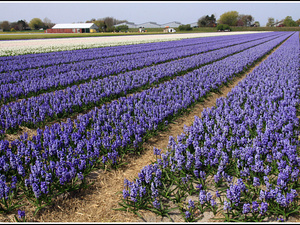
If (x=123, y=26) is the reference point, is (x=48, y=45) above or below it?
below

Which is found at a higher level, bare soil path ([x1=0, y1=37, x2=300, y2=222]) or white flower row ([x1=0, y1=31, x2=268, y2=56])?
white flower row ([x1=0, y1=31, x2=268, y2=56])

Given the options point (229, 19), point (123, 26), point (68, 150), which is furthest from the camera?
point (229, 19)

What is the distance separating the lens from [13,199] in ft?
14.3

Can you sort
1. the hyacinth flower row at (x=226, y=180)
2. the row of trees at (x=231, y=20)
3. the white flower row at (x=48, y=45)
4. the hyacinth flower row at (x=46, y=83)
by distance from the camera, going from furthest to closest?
the row of trees at (x=231, y=20), the white flower row at (x=48, y=45), the hyacinth flower row at (x=46, y=83), the hyacinth flower row at (x=226, y=180)

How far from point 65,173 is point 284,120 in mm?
6115

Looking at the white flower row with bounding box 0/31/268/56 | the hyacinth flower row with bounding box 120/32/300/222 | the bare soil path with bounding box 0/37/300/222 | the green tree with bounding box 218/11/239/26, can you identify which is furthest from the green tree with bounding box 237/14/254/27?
the bare soil path with bounding box 0/37/300/222

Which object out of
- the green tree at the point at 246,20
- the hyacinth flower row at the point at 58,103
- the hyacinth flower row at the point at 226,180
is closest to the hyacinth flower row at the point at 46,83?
the hyacinth flower row at the point at 58,103

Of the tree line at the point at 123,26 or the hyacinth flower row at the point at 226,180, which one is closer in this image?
the hyacinth flower row at the point at 226,180

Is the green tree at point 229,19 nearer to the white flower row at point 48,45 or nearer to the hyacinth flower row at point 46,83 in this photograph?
the white flower row at point 48,45

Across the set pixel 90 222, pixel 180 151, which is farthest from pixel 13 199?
pixel 180 151

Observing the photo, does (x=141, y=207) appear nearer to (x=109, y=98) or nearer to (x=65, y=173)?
(x=65, y=173)

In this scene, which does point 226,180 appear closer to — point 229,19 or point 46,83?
point 46,83

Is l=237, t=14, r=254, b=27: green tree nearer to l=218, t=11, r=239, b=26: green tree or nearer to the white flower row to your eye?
l=218, t=11, r=239, b=26: green tree

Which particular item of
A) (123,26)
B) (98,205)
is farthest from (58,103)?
(123,26)
